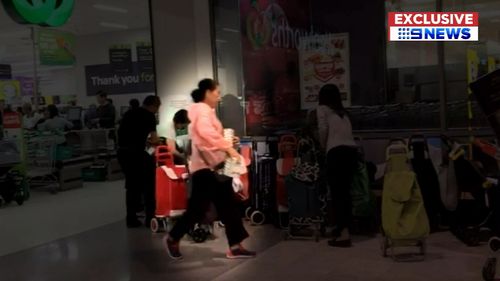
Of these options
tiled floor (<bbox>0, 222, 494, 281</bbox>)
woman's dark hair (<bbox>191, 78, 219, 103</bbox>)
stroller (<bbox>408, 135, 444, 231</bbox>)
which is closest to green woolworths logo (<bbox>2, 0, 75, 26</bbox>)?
tiled floor (<bbox>0, 222, 494, 281</bbox>)

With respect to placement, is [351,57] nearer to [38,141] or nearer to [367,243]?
[367,243]

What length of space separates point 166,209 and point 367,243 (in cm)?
215

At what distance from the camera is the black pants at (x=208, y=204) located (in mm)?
4875

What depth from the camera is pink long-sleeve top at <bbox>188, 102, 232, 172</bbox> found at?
4828mm

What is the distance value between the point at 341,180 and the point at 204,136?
1379mm

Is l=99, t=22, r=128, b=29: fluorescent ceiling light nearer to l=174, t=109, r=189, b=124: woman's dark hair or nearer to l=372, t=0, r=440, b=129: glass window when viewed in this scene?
l=174, t=109, r=189, b=124: woman's dark hair

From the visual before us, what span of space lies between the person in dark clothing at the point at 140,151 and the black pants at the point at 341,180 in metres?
2.32

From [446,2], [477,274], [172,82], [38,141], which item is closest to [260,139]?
[172,82]

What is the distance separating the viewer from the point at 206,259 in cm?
516

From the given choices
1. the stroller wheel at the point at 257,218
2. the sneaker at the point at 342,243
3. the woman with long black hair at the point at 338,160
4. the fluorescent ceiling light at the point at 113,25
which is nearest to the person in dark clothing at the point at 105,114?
the fluorescent ceiling light at the point at 113,25

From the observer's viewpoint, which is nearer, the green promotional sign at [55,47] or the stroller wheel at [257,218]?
the stroller wheel at [257,218]

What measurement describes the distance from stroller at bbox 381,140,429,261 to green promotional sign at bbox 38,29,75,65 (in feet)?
40.0

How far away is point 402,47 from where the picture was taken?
21.4 ft

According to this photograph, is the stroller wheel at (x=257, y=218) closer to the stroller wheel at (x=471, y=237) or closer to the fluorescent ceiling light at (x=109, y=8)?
the stroller wheel at (x=471, y=237)
